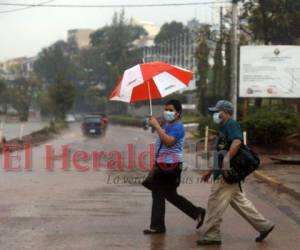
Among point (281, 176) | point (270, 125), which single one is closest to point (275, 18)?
point (270, 125)

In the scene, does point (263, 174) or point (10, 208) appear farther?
point (263, 174)

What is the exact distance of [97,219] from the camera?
9.47 meters

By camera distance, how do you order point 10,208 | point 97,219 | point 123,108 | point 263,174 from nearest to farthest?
point 97,219, point 10,208, point 263,174, point 123,108

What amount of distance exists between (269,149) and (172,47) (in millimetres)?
88931

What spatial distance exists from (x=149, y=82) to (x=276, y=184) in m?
5.96

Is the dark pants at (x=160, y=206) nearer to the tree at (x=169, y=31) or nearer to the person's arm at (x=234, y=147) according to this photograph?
the person's arm at (x=234, y=147)

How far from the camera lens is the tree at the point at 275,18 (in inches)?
1212

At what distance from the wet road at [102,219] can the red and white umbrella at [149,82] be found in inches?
71.2

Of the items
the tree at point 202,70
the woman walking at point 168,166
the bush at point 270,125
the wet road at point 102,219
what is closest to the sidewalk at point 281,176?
the wet road at point 102,219

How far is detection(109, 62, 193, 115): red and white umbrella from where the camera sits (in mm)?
8672

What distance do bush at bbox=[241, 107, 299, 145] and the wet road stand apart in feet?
24.1

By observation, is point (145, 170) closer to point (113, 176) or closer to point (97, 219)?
point (113, 176)

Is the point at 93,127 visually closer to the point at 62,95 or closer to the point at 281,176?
the point at 62,95

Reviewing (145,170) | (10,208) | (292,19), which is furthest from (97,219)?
(292,19)
